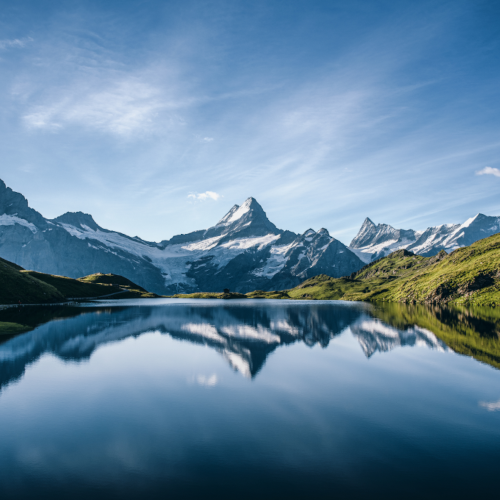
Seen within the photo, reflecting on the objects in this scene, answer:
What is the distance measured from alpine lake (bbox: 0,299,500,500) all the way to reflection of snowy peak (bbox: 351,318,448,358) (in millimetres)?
3728

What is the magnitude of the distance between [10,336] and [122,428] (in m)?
51.2

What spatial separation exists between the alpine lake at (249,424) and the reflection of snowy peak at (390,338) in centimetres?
373

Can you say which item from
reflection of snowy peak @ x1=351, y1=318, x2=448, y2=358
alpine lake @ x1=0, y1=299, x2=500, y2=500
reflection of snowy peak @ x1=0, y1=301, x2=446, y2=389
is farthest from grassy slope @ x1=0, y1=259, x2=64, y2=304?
reflection of snowy peak @ x1=351, y1=318, x2=448, y2=358

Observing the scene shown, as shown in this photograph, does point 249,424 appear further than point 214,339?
No

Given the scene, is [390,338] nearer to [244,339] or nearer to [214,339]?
[244,339]

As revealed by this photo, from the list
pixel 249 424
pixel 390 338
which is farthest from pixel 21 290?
pixel 249 424

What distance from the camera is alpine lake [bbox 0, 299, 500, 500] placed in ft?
52.1

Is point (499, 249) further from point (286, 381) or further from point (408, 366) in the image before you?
point (286, 381)

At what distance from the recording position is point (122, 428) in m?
22.8

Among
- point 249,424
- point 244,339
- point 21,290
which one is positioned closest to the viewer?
point 249,424

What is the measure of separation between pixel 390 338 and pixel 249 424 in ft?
161

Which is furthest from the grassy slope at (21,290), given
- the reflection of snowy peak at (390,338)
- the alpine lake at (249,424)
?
the reflection of snowy peak at (390,338)

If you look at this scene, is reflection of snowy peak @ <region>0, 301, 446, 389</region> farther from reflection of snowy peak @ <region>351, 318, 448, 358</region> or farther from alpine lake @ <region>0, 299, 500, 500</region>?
alpine lake @ <region>0, 299, 500, 500</region>

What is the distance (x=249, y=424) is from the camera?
23141 millimetres
